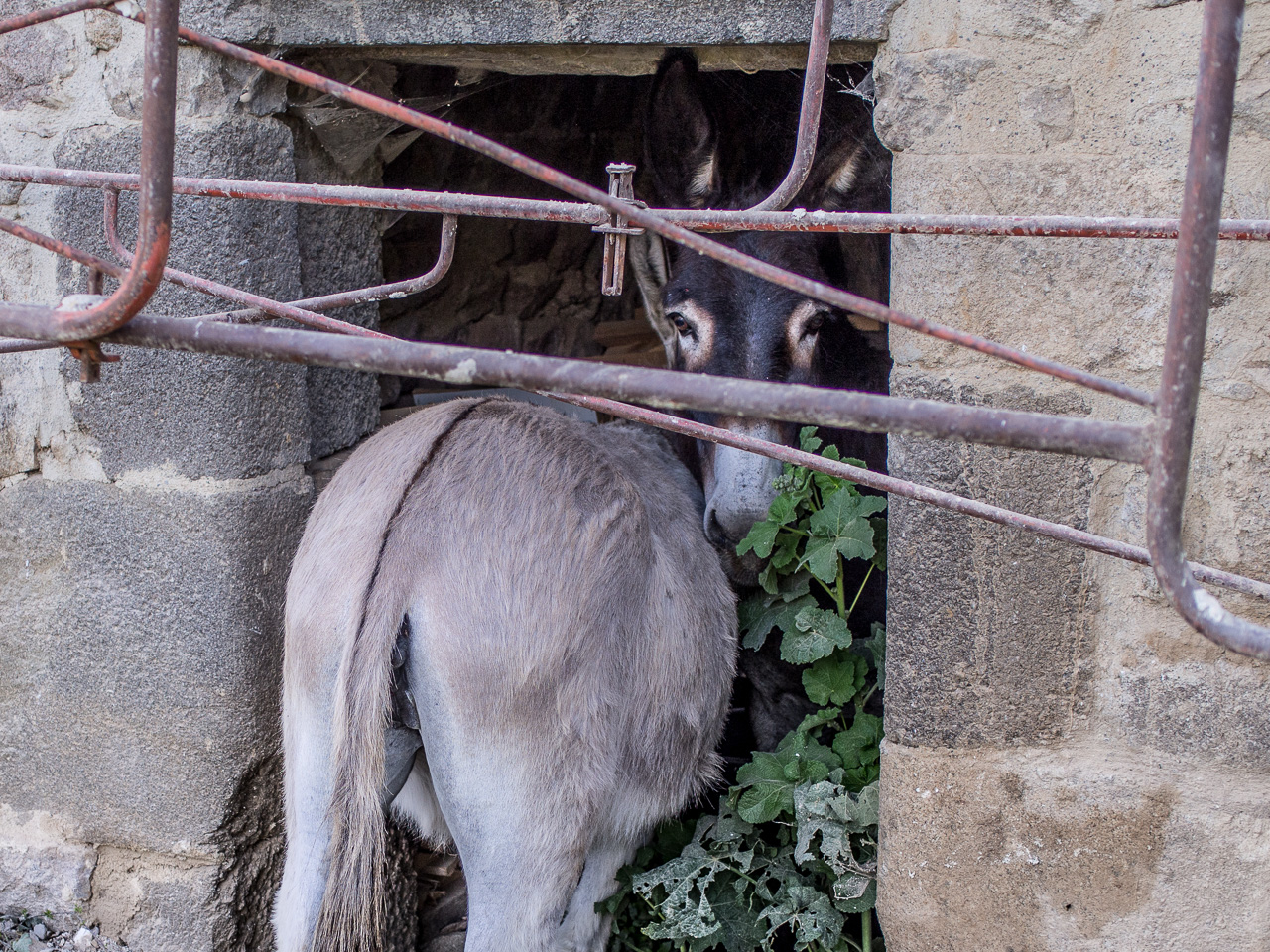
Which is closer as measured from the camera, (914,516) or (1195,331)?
(1195,331)

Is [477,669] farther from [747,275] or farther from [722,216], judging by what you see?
[747,275]

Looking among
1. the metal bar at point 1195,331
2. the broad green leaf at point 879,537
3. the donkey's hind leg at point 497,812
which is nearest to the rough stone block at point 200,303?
the donkey's hind leg at point 497,812

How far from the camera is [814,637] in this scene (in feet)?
7.27

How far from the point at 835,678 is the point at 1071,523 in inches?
28.7

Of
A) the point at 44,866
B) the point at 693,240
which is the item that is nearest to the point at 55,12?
the point at 693,240

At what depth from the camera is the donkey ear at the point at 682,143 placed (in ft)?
8.46

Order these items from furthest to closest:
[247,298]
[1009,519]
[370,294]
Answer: [370,294] < [247,298] < [1009,519]

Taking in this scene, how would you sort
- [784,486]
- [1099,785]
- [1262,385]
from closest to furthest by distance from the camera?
[1262,385] → [1099,785] → [784,486]

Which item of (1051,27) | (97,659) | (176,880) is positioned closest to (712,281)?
(1051,27)

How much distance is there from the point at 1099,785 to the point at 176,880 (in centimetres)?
202

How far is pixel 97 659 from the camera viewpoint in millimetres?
2299

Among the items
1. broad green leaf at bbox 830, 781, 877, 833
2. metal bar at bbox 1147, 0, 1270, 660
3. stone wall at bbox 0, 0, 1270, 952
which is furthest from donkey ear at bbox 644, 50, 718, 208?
metal bar at bbox 1147, 0, 1270, 660

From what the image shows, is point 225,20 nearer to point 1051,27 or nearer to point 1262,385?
point 1051,27

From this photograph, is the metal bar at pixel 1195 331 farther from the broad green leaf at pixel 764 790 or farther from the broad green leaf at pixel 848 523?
the broad green leaf at pixel 764 790
